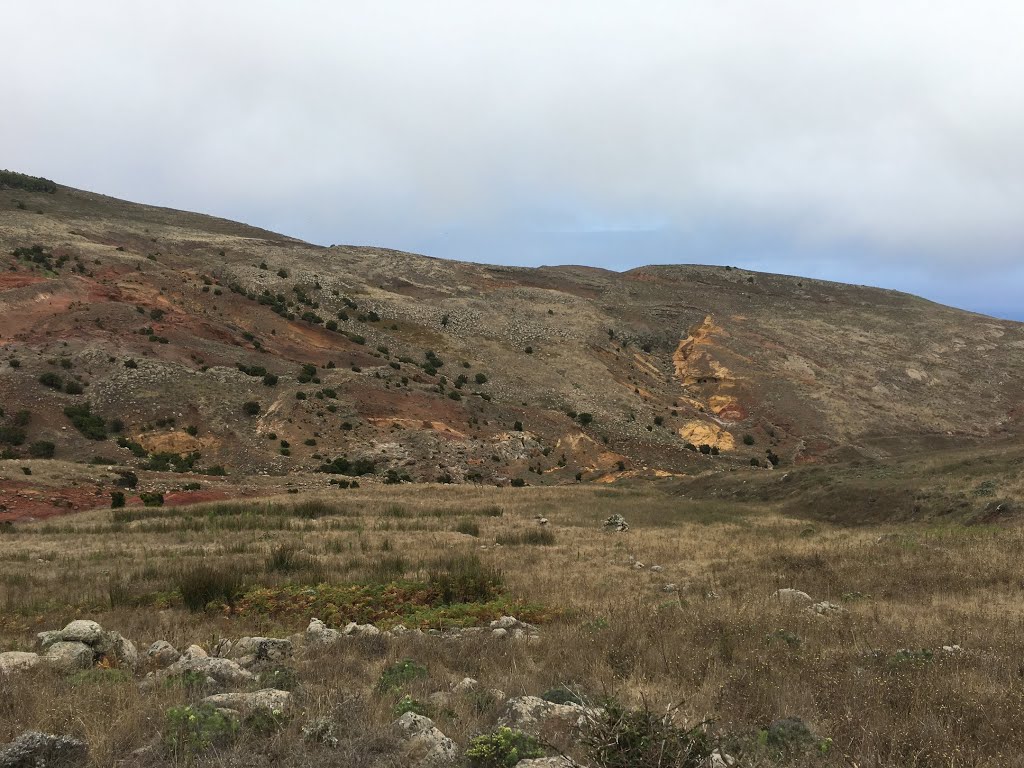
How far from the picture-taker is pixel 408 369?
57562 mm

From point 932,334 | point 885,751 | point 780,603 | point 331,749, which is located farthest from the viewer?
point 932,334

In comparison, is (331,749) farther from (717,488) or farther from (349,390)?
(349,390)

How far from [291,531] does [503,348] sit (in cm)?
5205

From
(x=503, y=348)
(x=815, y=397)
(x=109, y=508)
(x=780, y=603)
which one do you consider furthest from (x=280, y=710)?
(x=815, y=397)

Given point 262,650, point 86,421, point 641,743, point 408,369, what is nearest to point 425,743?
point 641,743

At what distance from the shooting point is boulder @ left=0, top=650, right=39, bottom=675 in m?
5.88

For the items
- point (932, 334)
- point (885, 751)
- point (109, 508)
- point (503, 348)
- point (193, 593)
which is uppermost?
point (932, 334)

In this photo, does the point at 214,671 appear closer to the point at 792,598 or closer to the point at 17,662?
the point at 17,662

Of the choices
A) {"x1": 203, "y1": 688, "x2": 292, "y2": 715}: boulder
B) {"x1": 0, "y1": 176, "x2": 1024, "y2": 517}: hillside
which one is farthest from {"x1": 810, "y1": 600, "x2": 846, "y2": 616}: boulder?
{"x1": 0, "y1": 176, "x2": 1024, "y2": 517}: hillside

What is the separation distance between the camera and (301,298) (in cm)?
6819

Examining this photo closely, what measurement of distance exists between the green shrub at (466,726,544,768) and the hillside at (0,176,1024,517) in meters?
27.5

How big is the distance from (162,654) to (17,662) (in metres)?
1.33

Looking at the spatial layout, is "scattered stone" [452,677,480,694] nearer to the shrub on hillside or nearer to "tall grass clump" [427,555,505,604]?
"tall grass clump" [427,555,505,604]

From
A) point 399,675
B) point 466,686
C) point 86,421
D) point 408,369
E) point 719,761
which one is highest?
point 408,369
